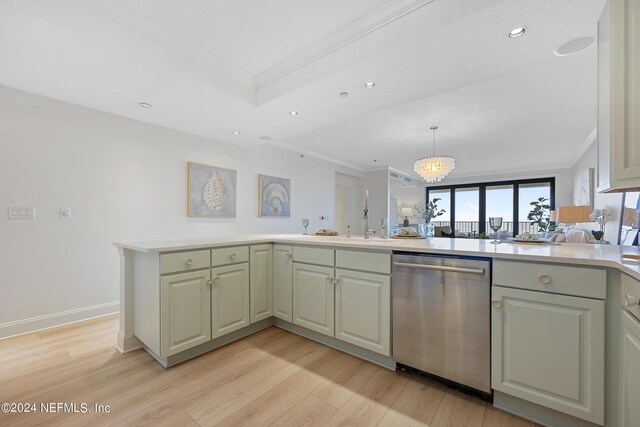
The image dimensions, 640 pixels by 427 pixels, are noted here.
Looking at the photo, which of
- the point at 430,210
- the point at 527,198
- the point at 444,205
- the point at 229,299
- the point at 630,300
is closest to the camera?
the point at 630,300

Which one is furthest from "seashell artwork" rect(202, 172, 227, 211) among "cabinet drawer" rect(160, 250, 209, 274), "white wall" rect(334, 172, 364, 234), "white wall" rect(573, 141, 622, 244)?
"white wall" rect(573, 141, 622, 244)

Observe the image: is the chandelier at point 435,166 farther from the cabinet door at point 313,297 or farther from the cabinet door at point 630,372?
the cabinet door at point 630,372

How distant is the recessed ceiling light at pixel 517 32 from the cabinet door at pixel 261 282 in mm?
2388

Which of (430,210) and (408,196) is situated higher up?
(408,196)

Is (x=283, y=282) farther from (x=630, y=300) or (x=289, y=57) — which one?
(x=630, y=300)

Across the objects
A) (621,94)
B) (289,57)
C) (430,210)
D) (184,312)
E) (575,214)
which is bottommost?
(184,312)

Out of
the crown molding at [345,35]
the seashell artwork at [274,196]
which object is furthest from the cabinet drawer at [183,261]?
the seashell artwork at [274,196]

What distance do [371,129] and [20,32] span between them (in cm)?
370

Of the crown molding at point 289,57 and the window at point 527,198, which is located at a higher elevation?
the crown molding at point 289,57

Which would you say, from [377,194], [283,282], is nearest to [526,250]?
[283,282]

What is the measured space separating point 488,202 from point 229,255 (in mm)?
8472

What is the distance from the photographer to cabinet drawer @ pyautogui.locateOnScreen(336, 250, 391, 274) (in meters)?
1.84

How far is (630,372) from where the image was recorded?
1033 millimetres

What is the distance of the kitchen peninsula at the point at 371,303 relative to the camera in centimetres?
122
